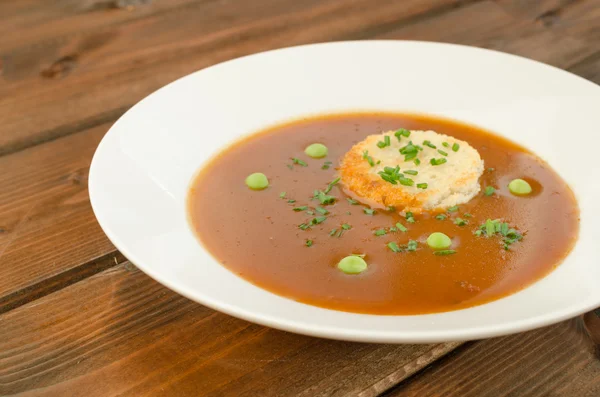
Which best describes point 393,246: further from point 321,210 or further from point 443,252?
point 321,210

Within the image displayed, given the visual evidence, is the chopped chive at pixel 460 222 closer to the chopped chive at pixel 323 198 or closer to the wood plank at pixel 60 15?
the chopped chive at pixel 323 198

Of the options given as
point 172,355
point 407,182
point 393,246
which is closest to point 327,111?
point 407,182

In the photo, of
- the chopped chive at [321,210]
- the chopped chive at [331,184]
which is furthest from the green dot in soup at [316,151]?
the chopped chive at [321,210]

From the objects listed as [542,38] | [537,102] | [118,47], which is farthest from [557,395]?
[118,47]

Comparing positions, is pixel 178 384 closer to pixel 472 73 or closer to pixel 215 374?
pixel 215 374

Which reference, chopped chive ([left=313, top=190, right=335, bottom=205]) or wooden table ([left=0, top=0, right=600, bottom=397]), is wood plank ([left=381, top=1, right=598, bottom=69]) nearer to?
wooden table ([left=0, top=0, right=600, bottom=397])

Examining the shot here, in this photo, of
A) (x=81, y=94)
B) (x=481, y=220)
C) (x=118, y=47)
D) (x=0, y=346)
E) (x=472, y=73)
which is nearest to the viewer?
(x=0, y=346)
